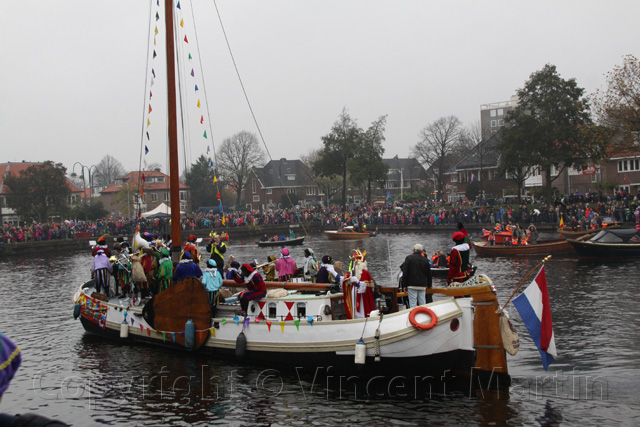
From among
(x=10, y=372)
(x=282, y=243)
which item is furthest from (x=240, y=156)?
(x=10, y=372)

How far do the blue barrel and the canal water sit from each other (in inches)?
24.4

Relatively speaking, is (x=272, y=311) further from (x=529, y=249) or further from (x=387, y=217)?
(x=387, y=217)

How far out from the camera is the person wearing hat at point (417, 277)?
13.7 m

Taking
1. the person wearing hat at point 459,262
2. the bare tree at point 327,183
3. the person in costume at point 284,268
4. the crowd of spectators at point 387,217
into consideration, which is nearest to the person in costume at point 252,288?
the person in costume at point 284,268

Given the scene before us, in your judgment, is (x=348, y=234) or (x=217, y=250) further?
(x=348, y=234)

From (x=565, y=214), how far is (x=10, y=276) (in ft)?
148

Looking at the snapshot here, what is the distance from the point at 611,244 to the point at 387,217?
37278 mm

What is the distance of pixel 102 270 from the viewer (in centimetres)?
2008

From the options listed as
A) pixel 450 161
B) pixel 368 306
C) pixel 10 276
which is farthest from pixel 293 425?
pixel 450 161

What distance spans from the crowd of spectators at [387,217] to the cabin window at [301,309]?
35.1m

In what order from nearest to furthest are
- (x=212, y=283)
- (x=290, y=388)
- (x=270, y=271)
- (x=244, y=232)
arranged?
1. (x=290, y=388)
2. (x=212, y=283)
3. (x=270, y=271)
4. (x=244, y=232)

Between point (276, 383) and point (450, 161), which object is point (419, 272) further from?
point (450, 161)

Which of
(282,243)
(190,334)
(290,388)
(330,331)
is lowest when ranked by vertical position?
(290,388)

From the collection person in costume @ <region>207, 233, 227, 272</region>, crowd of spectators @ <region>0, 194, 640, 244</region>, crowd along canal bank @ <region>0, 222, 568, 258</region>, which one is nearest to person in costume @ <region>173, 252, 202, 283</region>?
person in costume @ <region>207, 233, 227, 272</region>
